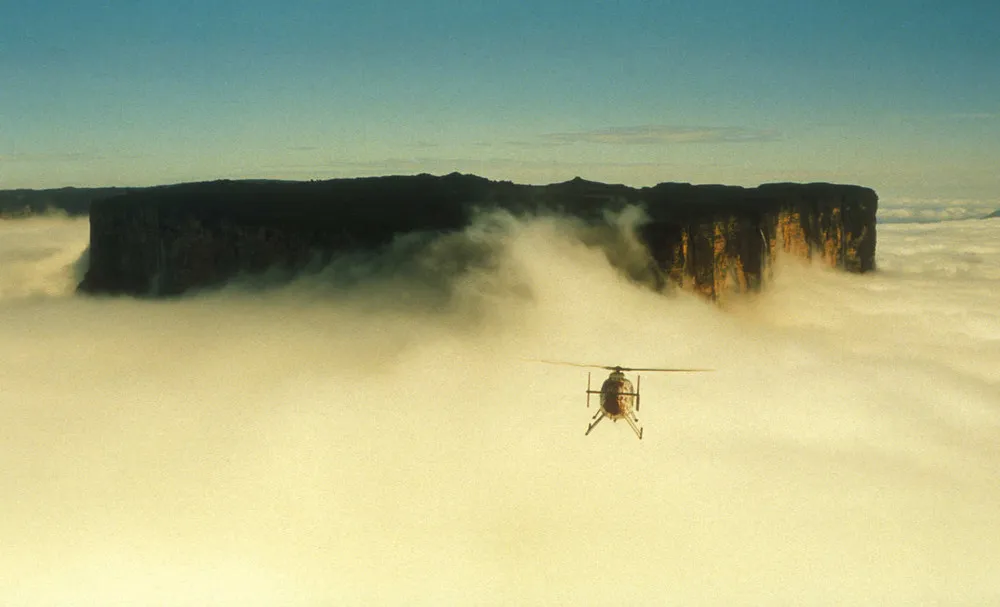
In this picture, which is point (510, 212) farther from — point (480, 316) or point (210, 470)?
point (210, 470)

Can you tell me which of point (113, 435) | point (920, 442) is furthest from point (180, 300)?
point (920, 442)

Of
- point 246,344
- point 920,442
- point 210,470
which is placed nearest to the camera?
point 210,470

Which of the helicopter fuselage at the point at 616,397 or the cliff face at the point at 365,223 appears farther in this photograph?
the cliff face at the point at 365,223

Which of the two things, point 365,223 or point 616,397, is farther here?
point 365,223

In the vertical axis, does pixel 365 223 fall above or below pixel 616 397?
above

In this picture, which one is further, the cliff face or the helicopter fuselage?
the cliff face

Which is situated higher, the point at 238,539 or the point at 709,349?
the point at 709,349

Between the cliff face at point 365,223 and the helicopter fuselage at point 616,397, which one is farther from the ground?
the cliff face at point 365,223

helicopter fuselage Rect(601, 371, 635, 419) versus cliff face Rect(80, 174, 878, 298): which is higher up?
cliff face Rect(80, 174, 878, 298)
